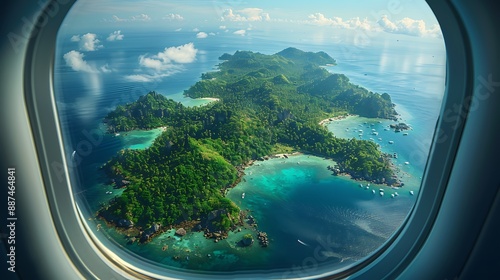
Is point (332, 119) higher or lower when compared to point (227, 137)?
higher

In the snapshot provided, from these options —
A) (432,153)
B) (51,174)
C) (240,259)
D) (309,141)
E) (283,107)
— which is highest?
(432,153)

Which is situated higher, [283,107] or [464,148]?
[464,148]

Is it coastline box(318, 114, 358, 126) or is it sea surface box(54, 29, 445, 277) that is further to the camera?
coastline box(318, 114, 358, 126)

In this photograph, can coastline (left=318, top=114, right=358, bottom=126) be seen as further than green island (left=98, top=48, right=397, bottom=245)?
Yes

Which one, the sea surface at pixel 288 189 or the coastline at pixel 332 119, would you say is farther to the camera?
the coastline at pixel 332 119

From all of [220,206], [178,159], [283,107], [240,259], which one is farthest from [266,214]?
[283,107]

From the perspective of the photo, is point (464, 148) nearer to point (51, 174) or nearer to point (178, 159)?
point (51, 174)

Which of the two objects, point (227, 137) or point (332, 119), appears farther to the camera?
point (332, 119)

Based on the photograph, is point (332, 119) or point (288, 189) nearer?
point (288, 189)
